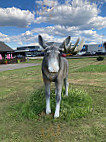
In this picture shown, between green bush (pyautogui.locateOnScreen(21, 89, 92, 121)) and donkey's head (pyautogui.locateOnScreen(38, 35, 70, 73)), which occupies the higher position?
donkey's head (pyautogui.locateOnScreen(38, 35, 70, 73))

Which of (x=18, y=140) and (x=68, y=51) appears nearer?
(x=18, y=140)

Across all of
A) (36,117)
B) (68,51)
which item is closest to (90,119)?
(36,117)

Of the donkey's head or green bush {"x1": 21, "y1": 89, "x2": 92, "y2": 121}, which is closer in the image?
the donkey's head

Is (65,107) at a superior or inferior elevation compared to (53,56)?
inferior

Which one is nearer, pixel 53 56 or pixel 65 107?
pixel 53 56

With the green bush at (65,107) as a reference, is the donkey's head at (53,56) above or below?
above

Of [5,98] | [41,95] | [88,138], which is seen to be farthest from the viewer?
[5,98]

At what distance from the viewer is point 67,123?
309 cm

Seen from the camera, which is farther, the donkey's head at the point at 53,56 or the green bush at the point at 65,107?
the green bush at the point at 65,107

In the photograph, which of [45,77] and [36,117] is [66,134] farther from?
[45,77]

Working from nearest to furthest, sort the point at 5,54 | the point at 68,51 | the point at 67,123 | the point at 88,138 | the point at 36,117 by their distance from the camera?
1. the point at 88,138
2. the point at 68,51
3. the point at 67,123
4. the point at 36,117
5. the point at 5,54

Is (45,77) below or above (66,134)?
above

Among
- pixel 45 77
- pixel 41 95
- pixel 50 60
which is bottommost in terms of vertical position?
pixel 41 95

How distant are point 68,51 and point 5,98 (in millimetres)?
3573
